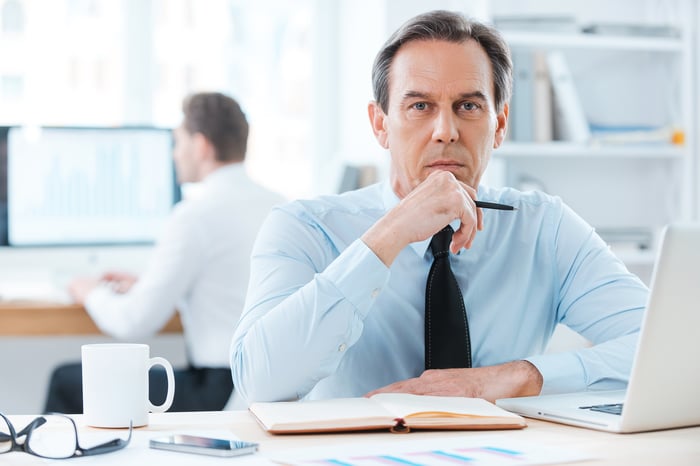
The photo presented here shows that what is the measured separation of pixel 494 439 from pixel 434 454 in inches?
4.4

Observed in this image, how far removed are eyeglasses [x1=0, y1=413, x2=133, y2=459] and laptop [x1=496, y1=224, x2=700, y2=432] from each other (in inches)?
20.6

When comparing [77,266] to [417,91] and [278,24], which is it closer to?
[278,24]

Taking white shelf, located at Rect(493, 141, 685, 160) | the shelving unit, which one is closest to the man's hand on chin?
white shelf, located at Rect(493, 141, 685, 160)

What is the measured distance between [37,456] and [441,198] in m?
0.69

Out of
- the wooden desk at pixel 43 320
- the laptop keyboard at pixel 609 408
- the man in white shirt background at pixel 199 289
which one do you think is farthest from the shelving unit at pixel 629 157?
the laptop keyboard at pixel 609 408

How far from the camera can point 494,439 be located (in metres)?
1.05

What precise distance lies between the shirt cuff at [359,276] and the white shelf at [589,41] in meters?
1.92

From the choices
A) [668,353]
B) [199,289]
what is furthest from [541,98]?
[668,353]

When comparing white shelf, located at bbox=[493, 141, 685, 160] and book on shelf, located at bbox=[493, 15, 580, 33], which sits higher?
book on shelf, located at bbox=[493, 15, 580, 33]

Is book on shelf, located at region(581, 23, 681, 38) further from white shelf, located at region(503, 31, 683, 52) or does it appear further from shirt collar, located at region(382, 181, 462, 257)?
shirt collar, located at region(382, 181, 462, 257)

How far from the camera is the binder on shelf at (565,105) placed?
126 inches

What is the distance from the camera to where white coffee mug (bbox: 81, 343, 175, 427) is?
1.12 meters

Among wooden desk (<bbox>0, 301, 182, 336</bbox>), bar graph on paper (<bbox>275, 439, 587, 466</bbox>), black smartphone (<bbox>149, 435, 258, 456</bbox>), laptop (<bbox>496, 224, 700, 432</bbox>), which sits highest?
laptop (<bbox>496, 224, 700, 432</bbox>)

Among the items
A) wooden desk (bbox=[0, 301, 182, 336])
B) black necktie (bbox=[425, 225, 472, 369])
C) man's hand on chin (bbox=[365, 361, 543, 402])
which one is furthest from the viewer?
wooden desk (bbox=[0, 301, 182, 336])
